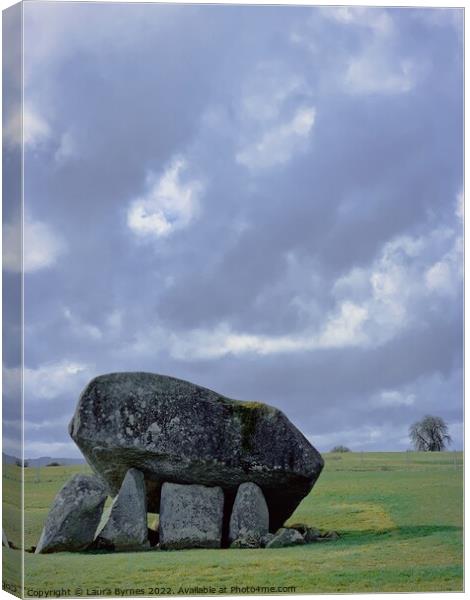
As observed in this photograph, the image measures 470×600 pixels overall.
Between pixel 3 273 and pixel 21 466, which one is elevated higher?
pixel 3 273

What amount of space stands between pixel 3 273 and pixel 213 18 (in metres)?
5.75

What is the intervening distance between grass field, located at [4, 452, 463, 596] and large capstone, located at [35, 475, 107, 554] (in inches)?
9.5

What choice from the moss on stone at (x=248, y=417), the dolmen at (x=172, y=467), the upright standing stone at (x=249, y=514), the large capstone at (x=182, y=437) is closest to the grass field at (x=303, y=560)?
the dolmen at (x=172, y=467)

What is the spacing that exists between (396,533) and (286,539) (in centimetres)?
211

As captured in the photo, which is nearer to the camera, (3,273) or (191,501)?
(3,273)

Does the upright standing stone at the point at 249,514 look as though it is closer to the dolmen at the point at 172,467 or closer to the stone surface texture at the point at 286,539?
the dolmen at the point at 172,467

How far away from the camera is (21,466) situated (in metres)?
19.9

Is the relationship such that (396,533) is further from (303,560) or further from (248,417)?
(248,417)

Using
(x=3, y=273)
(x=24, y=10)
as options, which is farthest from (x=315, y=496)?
(x=24, y=10)

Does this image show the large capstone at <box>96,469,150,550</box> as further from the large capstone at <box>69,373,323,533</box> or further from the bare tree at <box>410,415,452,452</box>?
the bare tree at <box>410,415,452,452</box>

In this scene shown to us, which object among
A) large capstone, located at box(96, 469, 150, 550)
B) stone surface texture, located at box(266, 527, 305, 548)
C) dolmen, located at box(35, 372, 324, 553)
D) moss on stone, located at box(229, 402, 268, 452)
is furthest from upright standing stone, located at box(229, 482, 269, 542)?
large capstone, located at box(96, 469, 150, 550)

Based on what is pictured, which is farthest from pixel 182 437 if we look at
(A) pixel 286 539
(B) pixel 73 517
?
(A) pixel 286 539

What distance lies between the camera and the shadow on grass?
2247cm

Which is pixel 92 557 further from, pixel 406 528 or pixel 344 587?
pixel 406 528
